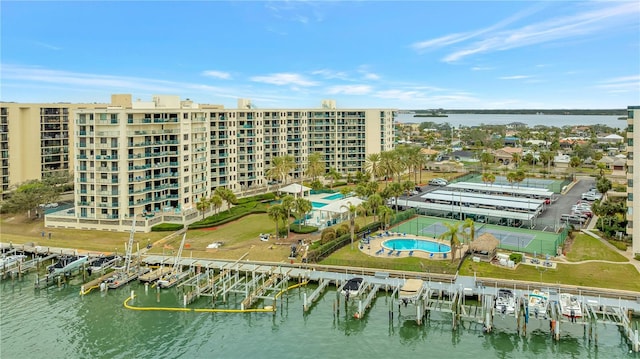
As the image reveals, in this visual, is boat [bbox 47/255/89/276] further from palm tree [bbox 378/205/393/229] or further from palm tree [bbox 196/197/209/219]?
palm tree [bbox 378/205/393/229]

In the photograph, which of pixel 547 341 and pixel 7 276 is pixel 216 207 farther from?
pixel 547 341

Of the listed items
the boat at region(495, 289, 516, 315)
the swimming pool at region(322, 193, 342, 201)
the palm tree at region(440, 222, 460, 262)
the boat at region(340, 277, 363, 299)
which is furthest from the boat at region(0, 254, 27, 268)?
the boat at region(495, 289, 516, 315)

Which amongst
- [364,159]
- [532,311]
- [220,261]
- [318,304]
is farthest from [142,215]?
[364,159]

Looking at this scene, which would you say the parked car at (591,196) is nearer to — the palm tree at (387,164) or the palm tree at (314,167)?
the palm tree at (387,164)

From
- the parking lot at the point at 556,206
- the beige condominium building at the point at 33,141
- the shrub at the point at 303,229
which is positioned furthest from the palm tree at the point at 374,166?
the beige condominium building at the point at 33,141

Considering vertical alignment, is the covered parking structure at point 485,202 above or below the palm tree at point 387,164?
below
